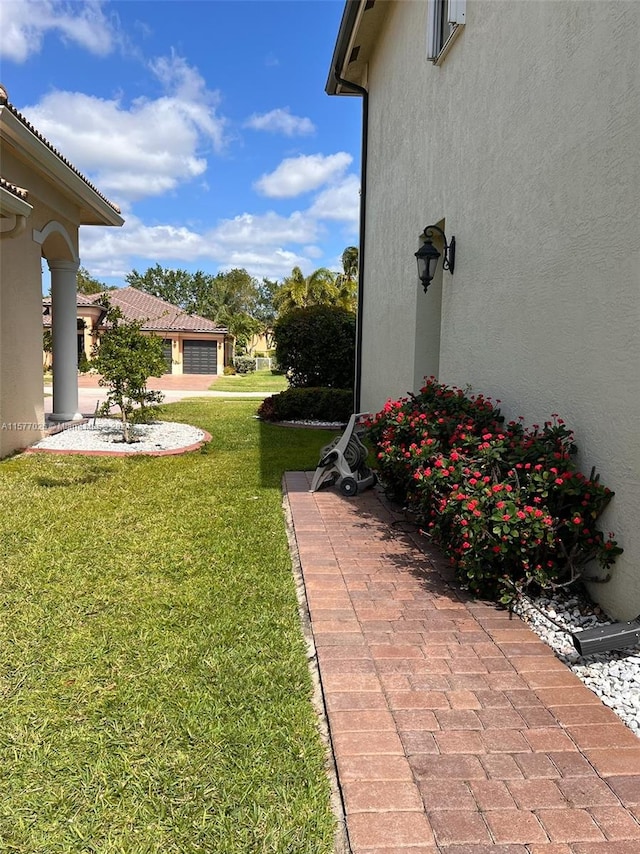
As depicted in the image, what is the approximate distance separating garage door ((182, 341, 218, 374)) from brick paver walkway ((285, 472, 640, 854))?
120ft

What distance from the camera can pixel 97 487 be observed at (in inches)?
271

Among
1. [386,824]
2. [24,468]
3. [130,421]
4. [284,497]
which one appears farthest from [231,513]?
[130,421]

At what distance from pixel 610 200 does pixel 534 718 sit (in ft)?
9.42

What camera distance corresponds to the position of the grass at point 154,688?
203cm

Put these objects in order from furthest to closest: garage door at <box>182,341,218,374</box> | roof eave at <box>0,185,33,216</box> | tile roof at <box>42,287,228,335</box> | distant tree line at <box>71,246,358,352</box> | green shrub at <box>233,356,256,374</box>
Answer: distant tree line at <box>71,246,358,352</box> → green shrub at <box>233,356,256,374</box> → garage door at <box>182,341,218,374</box> → tile roof at <box>42,287,228,335</box> → roof eave at <box>0,185,33,216</box>

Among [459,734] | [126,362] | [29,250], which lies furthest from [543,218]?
[29,250]

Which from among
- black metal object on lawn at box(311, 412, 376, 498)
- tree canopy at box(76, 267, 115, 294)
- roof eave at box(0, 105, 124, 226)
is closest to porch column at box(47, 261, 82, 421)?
roof eave at box(0, 105, 124, 226)

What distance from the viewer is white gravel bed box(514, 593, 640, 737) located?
279 centimetres

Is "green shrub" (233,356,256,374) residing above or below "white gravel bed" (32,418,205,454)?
above

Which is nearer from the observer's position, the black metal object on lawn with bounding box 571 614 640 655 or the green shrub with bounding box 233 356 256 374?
the black metal object on lawn with bounding box 571 614 640 655

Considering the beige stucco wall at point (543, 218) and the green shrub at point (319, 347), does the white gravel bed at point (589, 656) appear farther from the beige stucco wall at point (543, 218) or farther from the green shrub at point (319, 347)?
the green shrub at point (319, 347)

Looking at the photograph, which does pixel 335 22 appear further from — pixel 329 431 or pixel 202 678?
pixel 202 678

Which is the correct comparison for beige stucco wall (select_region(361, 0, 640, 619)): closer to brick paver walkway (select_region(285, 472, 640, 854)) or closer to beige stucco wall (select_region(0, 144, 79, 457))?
brick paver walkway (select_region(285, 472, 640, 854))

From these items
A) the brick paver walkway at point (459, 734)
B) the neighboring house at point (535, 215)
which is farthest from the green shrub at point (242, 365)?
the brick paver walkway at point (459, 734)
